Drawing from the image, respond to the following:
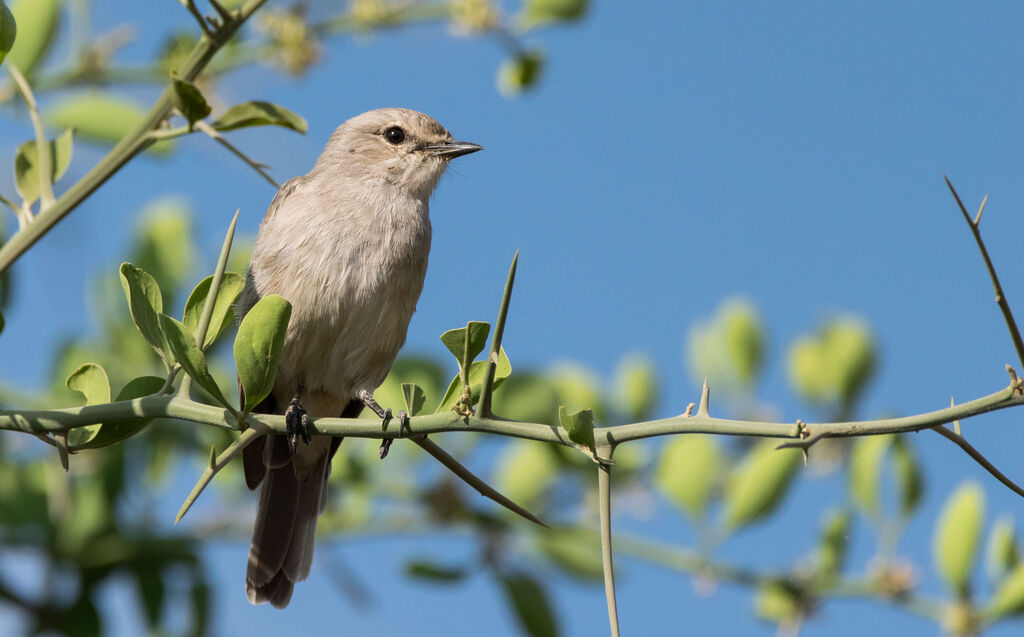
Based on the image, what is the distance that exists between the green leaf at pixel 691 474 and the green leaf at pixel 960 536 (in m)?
0.65

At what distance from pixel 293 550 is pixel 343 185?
49.8 inches

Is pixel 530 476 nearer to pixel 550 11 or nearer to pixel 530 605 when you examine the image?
pixel 530 605

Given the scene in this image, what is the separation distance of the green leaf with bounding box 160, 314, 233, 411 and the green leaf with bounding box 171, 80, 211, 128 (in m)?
0.38

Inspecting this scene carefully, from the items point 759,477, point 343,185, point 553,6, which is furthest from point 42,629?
point 553,6

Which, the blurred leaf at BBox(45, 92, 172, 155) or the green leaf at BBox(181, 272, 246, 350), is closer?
the green leaf at BBox(181, 272, 246, 350)

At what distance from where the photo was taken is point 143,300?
5.23ft

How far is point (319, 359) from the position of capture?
134 inches

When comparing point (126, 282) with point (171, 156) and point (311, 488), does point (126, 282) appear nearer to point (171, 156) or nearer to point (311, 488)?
point (171, 156)

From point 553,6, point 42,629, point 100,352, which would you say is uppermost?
point 553,6

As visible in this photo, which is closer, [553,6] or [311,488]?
[553,6]

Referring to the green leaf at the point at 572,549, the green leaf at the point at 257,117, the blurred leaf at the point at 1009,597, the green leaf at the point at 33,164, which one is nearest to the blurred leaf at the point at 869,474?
the blurred leaf at the point at 1009,597

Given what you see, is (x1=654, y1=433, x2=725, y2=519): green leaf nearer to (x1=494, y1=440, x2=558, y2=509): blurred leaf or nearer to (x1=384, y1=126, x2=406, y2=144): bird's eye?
(x1=494, y1=440, x2=558, y2=509): blurred leaf

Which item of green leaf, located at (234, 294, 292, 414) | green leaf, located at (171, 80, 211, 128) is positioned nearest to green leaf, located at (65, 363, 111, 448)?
green leaf, located at (234, 294, 292, 414)

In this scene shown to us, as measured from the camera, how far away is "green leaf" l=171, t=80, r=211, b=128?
1.63 meters
